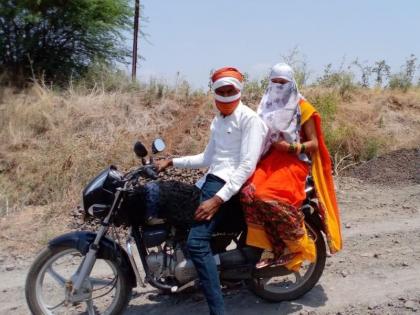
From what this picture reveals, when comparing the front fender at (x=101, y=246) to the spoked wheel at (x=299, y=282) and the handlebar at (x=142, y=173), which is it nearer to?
the handlebar at (x=142, y=173)

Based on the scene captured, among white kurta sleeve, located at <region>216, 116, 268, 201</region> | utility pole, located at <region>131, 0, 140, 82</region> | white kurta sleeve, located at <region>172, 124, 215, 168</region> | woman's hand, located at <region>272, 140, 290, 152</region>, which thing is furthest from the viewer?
utility pole, located at <region>131, 0, 140, 82</region>

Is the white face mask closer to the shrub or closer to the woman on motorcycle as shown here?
the woman on motorcycle

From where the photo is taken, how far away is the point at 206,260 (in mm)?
3516

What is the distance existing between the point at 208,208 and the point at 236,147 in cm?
48

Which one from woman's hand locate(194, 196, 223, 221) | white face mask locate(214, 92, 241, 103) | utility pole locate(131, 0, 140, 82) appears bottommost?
woman's hand locate(194, 196, 223, 221)

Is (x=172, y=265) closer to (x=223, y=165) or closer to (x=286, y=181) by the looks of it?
(x=223, y=165)

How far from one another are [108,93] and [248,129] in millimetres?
7721

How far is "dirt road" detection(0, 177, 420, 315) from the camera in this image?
398 centimetres

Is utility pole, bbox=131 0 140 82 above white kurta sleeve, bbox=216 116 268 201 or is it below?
above

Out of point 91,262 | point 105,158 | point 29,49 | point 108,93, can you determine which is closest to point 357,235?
point 91,262

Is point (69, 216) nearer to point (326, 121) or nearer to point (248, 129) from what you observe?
point (248, 129)

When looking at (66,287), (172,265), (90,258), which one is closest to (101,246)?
(90,258)

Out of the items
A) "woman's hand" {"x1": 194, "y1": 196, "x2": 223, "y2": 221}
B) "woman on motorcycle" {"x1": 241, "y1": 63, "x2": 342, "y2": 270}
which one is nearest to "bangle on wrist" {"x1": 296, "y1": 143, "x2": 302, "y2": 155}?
"woman on motorcycle" {"x1": 241, "y1": 63, "x2": 342, "y2": 270}

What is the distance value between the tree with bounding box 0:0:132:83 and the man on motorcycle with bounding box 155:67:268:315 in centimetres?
833
